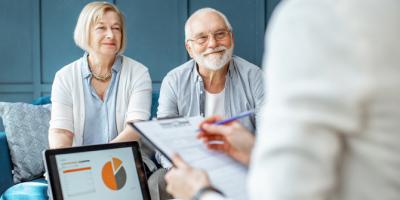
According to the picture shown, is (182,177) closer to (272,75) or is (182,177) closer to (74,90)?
(272,75)

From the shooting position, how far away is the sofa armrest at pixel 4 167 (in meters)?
2.65

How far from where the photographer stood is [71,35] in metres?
3.69

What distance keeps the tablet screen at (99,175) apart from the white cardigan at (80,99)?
81 centimetres

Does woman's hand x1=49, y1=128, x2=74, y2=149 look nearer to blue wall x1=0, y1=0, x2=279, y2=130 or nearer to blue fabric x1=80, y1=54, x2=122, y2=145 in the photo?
blue fabric x1=80, y1=54, x2=122, y2=145

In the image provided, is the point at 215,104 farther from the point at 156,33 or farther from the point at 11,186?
the point at 156,33

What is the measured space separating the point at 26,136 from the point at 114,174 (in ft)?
4.88

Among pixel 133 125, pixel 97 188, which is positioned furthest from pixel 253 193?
pixel 97 188

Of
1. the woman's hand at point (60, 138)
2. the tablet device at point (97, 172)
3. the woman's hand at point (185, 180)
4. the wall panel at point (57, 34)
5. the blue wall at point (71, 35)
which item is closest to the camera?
the woman's hand at point (185, 180)

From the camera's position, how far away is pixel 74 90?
242cm

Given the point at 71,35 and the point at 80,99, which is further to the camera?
the point at 71,35

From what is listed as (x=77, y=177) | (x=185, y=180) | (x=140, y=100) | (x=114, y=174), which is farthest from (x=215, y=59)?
(x=185, y=180)

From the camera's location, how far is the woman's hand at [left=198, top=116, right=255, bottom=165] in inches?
38.7

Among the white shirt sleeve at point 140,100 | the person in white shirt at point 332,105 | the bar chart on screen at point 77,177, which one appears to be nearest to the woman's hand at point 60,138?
the white shirt sleeve at point 140,100

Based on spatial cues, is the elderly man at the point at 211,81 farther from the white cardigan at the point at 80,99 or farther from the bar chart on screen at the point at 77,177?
the bar chart on screen at the point at 77,177
